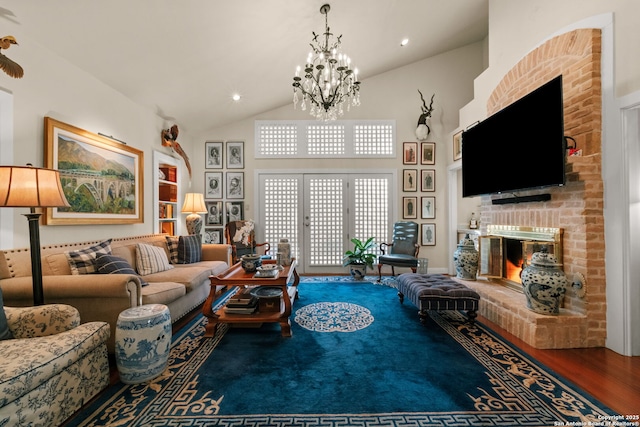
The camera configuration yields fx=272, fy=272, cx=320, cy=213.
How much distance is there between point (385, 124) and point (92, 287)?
494cm

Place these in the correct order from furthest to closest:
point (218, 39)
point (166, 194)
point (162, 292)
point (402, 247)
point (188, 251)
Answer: point (402, 247), point (166, 194), point (188, 251), point (218, 39), point (162, 292)

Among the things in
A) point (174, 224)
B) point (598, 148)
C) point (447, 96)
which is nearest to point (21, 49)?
point (174, 224)

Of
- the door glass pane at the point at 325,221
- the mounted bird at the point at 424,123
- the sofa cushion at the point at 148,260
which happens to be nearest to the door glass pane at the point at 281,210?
the door glass pane at the point at 325,221

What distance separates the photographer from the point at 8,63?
1998 millimetres

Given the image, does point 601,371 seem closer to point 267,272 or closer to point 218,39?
point 267,272

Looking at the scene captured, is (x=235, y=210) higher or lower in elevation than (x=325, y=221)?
higher

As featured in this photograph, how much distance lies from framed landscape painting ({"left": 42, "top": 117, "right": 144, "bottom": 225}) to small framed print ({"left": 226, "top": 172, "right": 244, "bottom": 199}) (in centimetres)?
165

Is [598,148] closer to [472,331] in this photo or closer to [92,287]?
[472,331]

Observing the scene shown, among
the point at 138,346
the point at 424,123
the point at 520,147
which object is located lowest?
the point at 138,346

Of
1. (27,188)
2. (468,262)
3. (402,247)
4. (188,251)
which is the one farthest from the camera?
(402,247)

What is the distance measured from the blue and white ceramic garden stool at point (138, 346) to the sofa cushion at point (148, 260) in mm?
1463

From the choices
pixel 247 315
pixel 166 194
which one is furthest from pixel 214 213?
pixel 247 315

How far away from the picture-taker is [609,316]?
2.26m

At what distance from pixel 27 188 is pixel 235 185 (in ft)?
11.7
